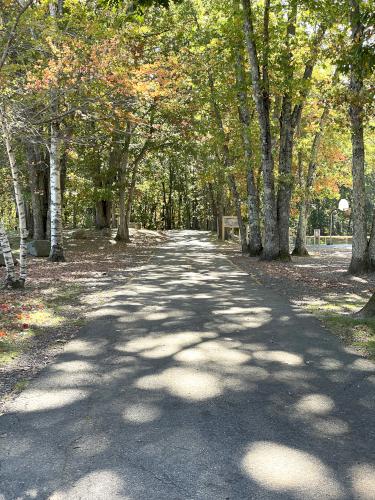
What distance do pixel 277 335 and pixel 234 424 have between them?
11.2ft

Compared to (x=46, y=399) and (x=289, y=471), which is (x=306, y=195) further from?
(x=289, y=471)

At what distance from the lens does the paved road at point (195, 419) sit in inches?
129

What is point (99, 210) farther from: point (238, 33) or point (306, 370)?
point (306, 370)

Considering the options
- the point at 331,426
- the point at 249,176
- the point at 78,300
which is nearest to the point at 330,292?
the point at 78,300

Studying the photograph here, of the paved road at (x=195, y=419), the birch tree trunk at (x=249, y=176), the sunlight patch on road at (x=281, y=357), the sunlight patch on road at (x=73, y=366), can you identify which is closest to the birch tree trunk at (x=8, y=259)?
the paved road at (x=195, y=419)

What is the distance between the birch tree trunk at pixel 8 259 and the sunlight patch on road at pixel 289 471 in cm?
844

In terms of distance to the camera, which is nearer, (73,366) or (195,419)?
(195,419)

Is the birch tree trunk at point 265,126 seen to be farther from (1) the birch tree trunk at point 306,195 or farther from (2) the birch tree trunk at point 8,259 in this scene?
(2) the birch tree trunk at point 8,259

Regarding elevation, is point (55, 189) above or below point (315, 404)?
above

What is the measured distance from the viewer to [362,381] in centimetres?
541

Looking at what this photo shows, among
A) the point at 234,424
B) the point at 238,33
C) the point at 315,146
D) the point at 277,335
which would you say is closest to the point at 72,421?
the point at 234,424

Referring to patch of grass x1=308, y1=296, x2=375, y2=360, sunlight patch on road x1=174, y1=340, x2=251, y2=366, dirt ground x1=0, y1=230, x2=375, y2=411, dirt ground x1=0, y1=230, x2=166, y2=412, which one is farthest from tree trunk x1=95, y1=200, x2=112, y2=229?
sunlight patch on road x1=174, y1=340, x2=251, y2=366

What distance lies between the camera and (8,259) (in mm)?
11062

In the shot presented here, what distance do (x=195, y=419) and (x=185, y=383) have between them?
95cm
